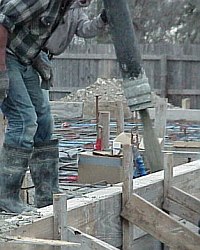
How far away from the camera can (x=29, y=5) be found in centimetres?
486

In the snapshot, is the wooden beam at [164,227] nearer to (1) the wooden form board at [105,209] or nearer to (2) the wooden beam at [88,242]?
(1) the wooden form board at [105,209]

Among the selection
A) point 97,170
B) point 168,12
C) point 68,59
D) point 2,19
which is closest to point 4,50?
point 2,19

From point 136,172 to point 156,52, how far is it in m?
17.3

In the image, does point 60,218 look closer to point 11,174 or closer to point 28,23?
point 11,174

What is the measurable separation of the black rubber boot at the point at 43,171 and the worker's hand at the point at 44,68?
0.43m

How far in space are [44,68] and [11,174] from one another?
0.86 m

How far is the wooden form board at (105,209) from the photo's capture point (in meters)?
4.49

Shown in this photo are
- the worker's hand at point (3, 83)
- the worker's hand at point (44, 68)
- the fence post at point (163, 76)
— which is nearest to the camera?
the worker's hand at point (3, 83)

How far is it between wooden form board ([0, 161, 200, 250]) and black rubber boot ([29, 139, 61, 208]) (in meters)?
0.38

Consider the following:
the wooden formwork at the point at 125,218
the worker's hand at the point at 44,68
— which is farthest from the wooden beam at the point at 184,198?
the worker's hand at the point at 44,68

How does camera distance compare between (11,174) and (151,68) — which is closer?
(11,174)

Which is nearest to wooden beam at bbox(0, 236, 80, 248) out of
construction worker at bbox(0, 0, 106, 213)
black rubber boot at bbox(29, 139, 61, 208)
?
construction worker at bbox(0, 0, 106, 213)

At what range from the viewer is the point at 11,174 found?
528cm

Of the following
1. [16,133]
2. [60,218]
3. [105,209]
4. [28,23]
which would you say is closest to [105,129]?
[105,209]
